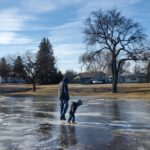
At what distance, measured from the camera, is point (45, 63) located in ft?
239

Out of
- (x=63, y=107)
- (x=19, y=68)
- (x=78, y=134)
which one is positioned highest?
(x=19, y=68)

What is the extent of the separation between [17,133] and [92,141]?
3.02 metres

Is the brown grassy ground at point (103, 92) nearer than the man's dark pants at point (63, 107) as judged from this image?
No

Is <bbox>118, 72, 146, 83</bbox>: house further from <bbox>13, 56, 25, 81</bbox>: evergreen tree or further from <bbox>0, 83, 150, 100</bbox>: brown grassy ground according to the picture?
<bbox>0, 83, 150, 100</bbox>: brown grassy ground

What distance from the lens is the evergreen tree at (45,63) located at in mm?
72625

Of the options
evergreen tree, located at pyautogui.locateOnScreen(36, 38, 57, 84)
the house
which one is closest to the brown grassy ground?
evergreen tree, located at pyautogui.locateOnScreen(36, 38, 57, 84)

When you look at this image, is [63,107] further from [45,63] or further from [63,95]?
[45,63]

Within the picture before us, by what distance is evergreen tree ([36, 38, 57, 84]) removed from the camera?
238 ft

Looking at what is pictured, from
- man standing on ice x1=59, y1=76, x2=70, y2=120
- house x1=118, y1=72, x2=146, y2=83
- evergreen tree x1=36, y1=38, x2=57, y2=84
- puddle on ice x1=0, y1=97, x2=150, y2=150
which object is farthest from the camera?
house x1=118, y1=72, x2=146, y2=83

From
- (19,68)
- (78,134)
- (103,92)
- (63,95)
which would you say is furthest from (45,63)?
(78,134)

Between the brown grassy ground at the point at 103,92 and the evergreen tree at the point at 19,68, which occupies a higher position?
the evergreen tree at the point at 19,68

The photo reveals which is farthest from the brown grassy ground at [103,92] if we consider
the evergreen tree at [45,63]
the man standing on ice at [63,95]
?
the man standing on ice at [63,95]

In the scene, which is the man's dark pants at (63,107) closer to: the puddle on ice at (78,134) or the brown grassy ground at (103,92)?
the puddle on ice at (78,134)

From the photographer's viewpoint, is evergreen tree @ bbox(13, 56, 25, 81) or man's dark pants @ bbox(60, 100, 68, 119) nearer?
man's dark pants @ bbox(60, 100, 68, 119)
